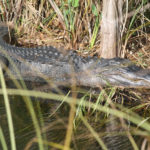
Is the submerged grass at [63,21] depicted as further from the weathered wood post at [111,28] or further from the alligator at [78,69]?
the alligator at [78,69]

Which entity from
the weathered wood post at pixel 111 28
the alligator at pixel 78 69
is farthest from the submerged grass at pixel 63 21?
the alligator at pixel 78 69

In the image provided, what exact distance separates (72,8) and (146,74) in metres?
1.76

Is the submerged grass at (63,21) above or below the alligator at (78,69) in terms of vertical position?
above

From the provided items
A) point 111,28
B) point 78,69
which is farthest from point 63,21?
point 111,28

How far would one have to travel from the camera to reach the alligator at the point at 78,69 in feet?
14.6

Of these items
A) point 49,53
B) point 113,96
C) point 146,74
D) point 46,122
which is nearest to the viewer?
point 46,122

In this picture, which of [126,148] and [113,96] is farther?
[113,96]

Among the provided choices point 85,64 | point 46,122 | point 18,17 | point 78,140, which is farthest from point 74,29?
point 78,140

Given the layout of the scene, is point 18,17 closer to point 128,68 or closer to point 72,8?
point 72,8

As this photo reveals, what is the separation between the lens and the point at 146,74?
173 inches

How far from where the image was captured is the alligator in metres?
4.46

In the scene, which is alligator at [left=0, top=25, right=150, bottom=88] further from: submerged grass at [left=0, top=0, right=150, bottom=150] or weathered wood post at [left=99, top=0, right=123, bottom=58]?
submerged grass at [left=0, top=0, right=150, bottom=150]

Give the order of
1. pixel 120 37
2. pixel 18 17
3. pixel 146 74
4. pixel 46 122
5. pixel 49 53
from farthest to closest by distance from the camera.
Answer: pixel 18 17, pixel 49 53, pixel 120 37, pixel 146 74, pixel 46 122

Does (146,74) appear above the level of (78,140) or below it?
above
